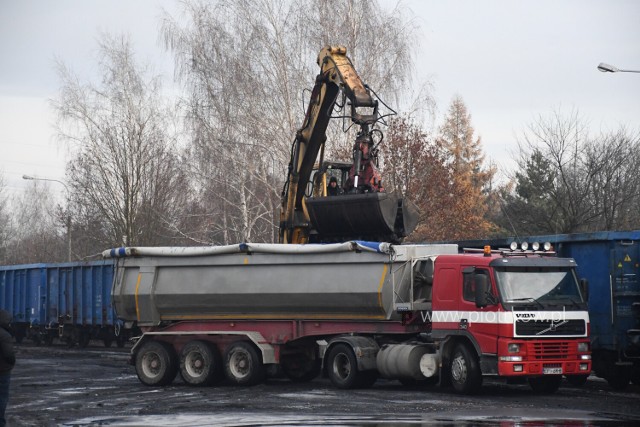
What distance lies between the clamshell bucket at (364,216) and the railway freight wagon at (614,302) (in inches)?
143

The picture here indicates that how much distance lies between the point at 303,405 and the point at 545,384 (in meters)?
4.60

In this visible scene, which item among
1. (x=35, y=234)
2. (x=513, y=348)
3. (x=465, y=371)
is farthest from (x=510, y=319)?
(x=35, y=234)

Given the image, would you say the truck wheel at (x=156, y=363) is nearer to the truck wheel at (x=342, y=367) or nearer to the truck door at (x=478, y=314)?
the truck wheel at (x=342, y=367)

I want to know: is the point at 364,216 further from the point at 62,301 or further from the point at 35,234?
the point at 35,234

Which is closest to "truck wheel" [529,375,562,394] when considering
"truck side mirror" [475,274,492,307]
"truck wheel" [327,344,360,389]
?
"truck side mirror" [475,274,492,307]

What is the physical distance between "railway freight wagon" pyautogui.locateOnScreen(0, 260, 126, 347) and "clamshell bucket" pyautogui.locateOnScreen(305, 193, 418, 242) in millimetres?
13879

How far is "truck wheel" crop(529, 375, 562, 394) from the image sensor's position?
1819 centimetres

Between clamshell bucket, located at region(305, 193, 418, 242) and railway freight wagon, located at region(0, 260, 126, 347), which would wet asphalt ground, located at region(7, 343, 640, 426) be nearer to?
clamshell bucket, located at region(305, 193, 418, 242)

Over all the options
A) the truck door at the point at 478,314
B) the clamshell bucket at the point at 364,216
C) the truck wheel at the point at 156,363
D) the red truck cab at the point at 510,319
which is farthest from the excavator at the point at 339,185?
the truck wheel at the point at 156,363

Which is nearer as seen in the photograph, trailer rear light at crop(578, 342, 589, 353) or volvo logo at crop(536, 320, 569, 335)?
volvo logo at crop(536, 320, 569, 335)

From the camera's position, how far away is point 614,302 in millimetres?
18938

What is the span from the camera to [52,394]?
1916cm

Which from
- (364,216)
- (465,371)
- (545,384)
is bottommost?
(545,384)

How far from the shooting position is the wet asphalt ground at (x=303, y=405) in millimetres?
14250
